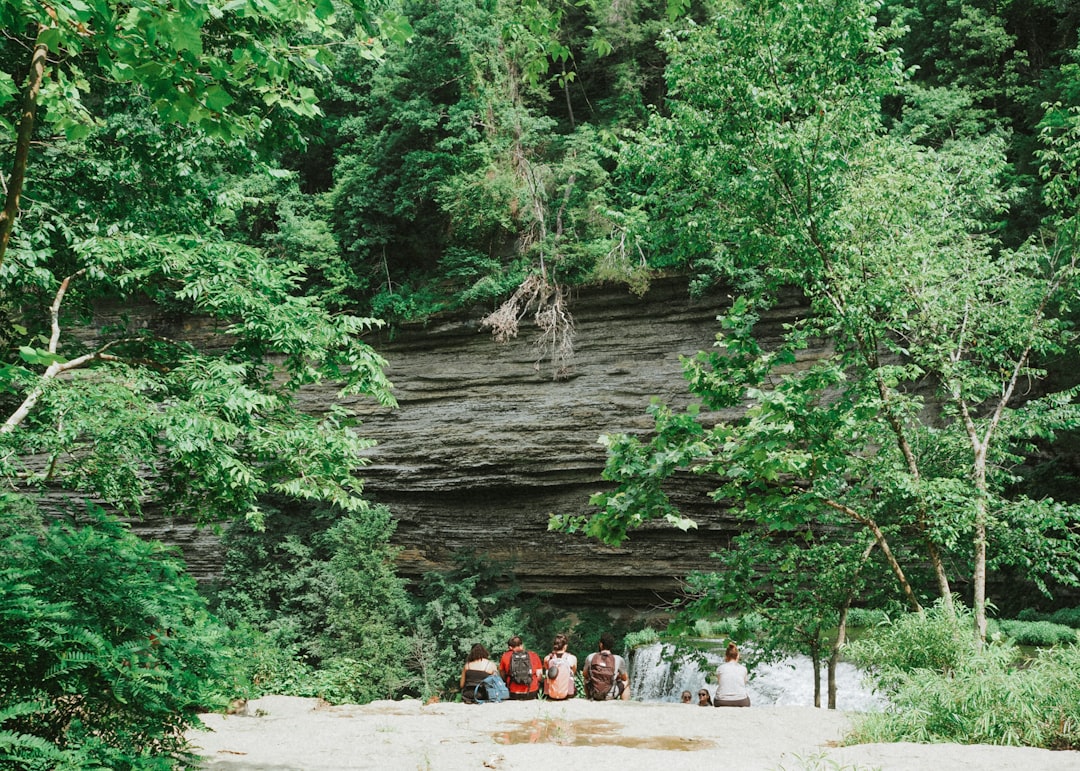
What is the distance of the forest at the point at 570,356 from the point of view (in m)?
3.83

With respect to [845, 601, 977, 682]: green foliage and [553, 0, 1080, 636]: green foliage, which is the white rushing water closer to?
[553, 0, 1080, 636]: green foliage

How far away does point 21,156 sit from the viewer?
4.34 meters

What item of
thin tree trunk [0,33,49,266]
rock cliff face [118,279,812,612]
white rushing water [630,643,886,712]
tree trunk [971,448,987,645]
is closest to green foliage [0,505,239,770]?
thin tree trunk [0,33,49,266]

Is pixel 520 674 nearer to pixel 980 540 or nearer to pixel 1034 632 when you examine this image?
pixel 980 540

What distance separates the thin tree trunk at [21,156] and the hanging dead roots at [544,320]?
40.2ft

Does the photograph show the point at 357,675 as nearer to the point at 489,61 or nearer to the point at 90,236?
the point at 90,236

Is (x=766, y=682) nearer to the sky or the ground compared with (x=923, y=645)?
nearer to the ground

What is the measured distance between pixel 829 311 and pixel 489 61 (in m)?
13.8

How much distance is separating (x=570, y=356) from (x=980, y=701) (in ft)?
41.8

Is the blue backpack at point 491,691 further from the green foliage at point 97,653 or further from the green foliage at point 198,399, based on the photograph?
the green foliage at point 97,653

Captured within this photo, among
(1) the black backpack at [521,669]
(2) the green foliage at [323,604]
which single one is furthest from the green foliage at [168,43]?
(2) the green foliage at [323,604]

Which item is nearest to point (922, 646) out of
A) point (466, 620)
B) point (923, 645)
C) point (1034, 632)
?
point (923, 645)

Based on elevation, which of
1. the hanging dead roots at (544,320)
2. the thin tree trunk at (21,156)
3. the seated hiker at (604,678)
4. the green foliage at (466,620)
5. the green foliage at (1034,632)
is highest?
the thin tree trunk at (21,156)

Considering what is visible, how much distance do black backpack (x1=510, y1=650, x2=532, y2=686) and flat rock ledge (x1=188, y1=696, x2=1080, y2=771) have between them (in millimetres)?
893
